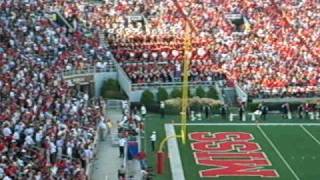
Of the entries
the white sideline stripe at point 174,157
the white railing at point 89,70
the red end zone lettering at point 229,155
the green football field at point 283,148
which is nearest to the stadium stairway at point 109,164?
the white sideline stripe at point 174,157

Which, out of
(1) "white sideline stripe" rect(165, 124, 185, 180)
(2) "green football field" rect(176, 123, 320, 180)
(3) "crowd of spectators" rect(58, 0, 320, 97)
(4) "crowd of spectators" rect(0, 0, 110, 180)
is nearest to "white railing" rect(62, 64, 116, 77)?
(4) "crowd of spectators" rect(0, 0, 110, 180)

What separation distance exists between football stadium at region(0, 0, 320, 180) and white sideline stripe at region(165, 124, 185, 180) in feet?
0.17

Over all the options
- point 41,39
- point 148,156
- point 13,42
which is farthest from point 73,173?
point 41,39

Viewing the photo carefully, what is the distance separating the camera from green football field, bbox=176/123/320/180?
2833cm

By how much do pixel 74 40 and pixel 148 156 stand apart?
1128 centimetres

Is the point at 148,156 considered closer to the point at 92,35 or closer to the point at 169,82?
the point at 169,82

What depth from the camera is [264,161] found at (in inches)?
1173

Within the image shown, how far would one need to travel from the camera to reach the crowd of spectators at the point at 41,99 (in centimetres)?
2264

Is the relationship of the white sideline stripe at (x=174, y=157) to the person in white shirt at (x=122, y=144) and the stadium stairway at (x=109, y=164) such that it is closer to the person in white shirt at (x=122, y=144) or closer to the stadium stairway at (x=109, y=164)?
the stadium stairway at (x=109, y=164)

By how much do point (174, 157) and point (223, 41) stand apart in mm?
14728

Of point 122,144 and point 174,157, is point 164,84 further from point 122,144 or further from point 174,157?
point 122,144

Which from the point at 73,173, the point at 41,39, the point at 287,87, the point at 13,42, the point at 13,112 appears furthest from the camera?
the point at 287,87

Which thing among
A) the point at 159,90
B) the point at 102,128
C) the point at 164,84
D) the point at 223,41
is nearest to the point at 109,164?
the point at 102,128

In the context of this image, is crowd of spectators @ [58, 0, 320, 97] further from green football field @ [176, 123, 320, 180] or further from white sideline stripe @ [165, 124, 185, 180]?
white sideline stripe @ [165, 124, 185, 180]
